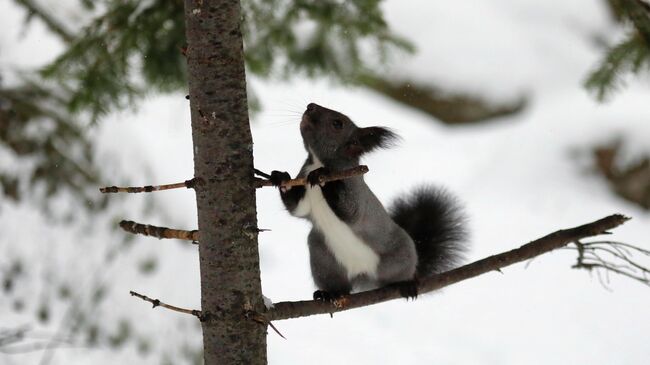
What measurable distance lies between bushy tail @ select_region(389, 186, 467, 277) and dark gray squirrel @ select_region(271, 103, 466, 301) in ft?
0.04

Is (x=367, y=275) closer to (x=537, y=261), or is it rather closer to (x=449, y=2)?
(x=537, y=261)

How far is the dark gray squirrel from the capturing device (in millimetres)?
1444

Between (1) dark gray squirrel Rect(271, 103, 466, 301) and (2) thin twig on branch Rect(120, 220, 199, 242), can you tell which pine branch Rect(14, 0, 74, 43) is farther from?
(2) thin twig on branch Rect(120, 220, 199, 242)

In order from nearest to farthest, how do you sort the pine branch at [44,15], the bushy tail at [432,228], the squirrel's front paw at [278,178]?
the squirrel's front paw at [278,178] < the bushy tail at [432,228] < the pine branch at [44,15]

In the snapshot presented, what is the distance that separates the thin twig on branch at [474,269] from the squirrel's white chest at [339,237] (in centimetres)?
23

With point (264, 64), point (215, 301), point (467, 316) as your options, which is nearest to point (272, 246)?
point (467, 316)

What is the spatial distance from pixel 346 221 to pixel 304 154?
1630 mm

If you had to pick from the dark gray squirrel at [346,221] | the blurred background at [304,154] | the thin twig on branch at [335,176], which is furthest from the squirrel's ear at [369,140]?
the thin twig on branch at [335,176]

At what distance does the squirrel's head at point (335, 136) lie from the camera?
143 cm

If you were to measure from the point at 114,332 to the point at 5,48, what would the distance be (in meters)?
1.41

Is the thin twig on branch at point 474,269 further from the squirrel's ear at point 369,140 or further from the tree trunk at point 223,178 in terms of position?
the squirrel's ear at point 369,140

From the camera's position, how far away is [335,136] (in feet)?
4.78

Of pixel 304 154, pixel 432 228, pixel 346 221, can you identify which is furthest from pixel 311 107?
pixel 304 154

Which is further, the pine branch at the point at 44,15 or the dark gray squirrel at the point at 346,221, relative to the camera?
the pine branch at the point at 44,15
